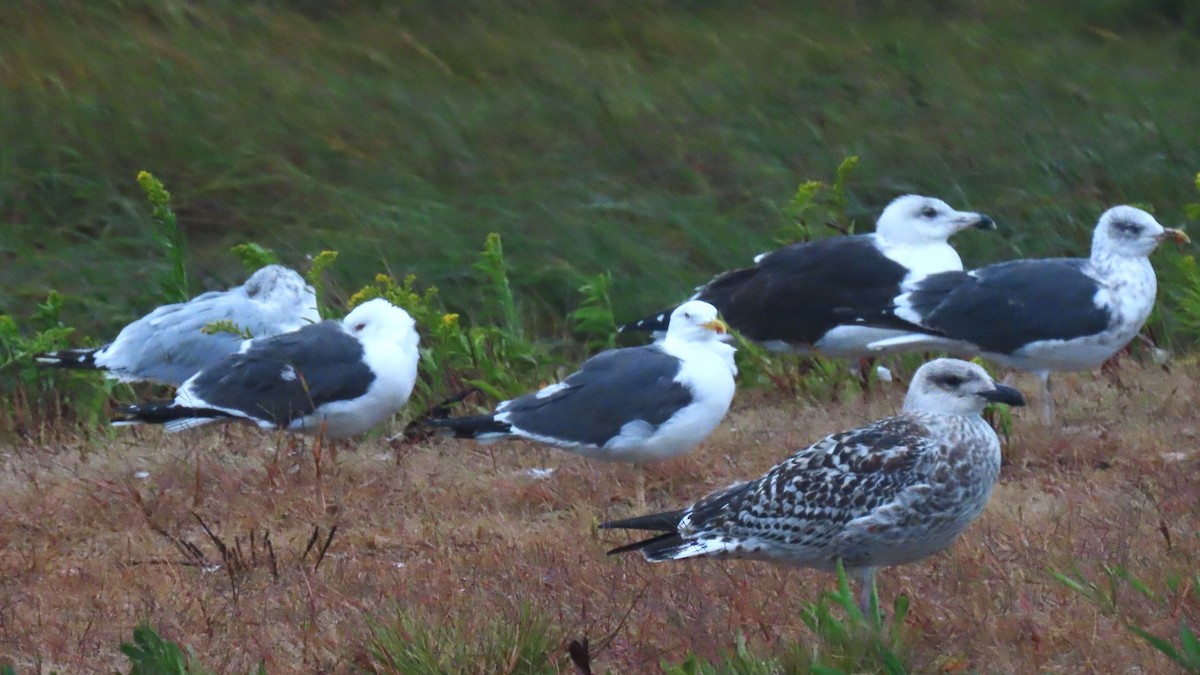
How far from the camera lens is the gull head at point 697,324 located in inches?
254

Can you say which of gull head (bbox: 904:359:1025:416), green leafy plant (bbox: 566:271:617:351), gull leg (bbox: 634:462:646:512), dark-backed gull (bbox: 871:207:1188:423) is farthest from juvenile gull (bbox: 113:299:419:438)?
gull head (bbox: 904:359:1025:416)

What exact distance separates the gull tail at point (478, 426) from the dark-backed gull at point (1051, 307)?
193 cm

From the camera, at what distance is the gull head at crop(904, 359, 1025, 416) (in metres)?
4.91

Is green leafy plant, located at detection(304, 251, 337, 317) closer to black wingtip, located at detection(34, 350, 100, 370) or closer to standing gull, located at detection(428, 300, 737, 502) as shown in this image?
black wingtip, located at detection(34, 350, 100, 370)

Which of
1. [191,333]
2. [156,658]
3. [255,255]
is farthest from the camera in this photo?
[255,255]

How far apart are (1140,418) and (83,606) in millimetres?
3887

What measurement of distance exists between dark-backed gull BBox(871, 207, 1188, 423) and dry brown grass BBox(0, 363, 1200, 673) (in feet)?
0.89

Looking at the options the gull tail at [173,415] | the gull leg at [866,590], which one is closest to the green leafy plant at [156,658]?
the gull leg at [866,590]

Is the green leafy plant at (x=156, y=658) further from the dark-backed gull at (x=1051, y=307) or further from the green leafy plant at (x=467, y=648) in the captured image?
the dark-backed gull at (x=1051, y=307)

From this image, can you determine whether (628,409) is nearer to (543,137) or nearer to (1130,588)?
(1130,588)

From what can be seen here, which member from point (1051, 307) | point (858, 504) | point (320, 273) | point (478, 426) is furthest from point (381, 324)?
point (858, 504)

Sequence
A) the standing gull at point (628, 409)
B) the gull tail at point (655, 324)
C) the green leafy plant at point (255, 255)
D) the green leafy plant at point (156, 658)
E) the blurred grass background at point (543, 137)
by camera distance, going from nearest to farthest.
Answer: the green leafy plant at point (156, 658) → the standing gull at point (628, 409) → the gull tail at point (655, 324) → the green leafy plant at point (255, 255) → the blurred grass background at point (543, 137)

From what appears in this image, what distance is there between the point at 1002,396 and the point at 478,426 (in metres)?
2.03

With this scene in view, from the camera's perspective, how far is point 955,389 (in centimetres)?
493
